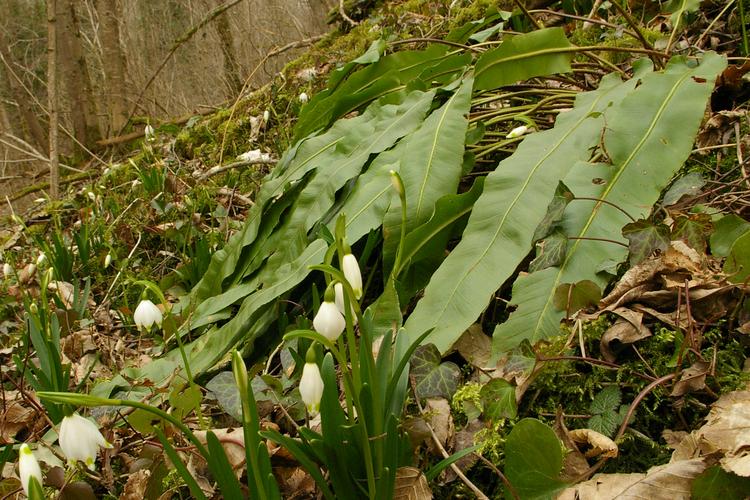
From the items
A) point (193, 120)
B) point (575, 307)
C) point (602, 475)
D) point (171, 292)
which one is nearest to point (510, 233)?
point (575, 307)

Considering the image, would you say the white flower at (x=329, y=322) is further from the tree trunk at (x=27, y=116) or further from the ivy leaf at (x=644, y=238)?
the tree trunk at (x=27, y=116)

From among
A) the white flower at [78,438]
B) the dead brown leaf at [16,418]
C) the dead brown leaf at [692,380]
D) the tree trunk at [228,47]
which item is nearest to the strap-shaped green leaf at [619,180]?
the dead brown leaf at [692,380]

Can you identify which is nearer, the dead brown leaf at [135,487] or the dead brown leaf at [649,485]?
the dead brown leaf at [649,485]

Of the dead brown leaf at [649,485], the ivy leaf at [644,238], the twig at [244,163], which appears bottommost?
the dead brown leaf at [649,485]

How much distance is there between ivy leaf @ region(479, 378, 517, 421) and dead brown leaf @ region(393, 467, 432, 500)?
Result: 199 millimetres

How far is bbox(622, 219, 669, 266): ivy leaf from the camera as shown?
1271 mm

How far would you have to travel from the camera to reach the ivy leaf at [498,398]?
1205 millimetres

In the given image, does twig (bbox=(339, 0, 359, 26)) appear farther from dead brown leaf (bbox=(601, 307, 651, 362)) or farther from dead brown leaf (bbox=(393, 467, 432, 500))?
dead brown leaf (bbox=(393, 467, 432, 500))

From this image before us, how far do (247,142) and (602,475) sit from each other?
12.2ft

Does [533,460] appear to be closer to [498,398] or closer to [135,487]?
[498,398]

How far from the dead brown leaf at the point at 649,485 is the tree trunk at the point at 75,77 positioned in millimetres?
7046

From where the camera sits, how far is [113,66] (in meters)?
7.45

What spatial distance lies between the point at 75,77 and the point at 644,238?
24.0ft

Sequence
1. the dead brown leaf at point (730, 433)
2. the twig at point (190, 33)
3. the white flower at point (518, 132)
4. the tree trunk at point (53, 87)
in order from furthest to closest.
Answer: the twig at point (190, 33) < the tree trunk at point (53, 87) < the white flower at point (518, 132) < the dead brown leaf at point (730, 433)
